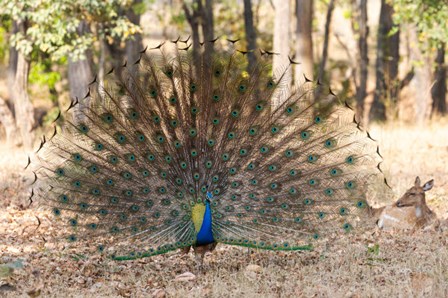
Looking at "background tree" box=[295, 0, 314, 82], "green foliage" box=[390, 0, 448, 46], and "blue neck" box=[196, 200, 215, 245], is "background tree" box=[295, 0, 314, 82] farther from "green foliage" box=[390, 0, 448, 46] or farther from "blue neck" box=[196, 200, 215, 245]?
"blue neck" box=[196, 200, 215, 245]

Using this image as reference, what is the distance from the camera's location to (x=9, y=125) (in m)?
19.6

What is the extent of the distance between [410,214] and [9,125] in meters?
12.3

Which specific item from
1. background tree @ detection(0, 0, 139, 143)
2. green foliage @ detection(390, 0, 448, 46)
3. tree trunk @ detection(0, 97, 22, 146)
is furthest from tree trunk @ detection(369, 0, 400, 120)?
tree trunk @ detection(0, 97, 22, 146)

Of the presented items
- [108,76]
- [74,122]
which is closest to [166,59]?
[108,76]

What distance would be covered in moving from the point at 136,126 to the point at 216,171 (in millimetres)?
879

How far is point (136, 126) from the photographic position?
8172 millimetres

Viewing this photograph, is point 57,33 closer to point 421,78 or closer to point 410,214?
point 410,214

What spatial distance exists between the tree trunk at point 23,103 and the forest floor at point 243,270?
883cm

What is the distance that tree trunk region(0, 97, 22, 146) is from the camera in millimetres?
19531

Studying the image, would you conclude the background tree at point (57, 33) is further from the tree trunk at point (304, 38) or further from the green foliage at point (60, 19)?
the tree trunk at point (304, 38)

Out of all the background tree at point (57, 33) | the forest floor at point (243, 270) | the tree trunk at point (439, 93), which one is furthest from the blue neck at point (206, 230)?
the tree trunk at point (439, 93)

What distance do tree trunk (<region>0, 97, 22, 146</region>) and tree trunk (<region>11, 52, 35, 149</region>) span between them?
14.2 inches

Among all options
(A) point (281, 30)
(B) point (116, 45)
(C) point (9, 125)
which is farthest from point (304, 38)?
(B) point (116, 45)

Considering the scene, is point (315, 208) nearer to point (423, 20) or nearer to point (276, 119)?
point (276, 119)
